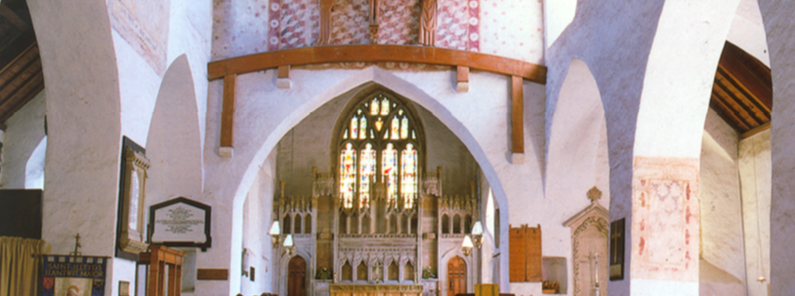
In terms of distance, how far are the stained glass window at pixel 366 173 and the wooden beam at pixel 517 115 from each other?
6.98 m

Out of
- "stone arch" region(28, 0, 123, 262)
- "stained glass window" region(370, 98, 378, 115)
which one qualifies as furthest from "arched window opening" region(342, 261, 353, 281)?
"stone arch" region(28, 0, 123, 262)

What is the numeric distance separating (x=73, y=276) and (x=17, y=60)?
4.35m

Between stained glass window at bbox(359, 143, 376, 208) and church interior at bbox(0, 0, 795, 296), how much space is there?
0.04 meters

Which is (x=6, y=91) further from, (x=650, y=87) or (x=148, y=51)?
(x=650, y=87)

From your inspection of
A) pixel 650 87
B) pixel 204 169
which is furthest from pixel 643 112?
pixel 204 169

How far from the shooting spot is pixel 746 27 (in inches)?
348

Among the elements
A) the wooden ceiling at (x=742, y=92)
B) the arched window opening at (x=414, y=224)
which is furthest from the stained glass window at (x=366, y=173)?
the wooden ceiling at (x=742, y=92)

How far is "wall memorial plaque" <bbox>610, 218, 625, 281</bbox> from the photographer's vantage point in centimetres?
762

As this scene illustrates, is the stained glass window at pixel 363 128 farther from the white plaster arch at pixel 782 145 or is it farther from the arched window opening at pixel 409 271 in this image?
the white plaster arch at pixel 782 145

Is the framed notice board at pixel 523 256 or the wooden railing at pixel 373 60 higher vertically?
the wooden railing at pixel 373 60

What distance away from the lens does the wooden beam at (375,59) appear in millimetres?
11656

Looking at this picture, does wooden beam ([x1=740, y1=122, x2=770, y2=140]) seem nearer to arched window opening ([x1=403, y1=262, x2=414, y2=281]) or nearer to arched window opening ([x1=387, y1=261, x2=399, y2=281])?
arched window opening ([x1=403, y1=262, x2=414, y2=281])

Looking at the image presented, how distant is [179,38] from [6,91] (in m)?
3.03

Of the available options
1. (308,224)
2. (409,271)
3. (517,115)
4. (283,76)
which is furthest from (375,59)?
(409,271)
